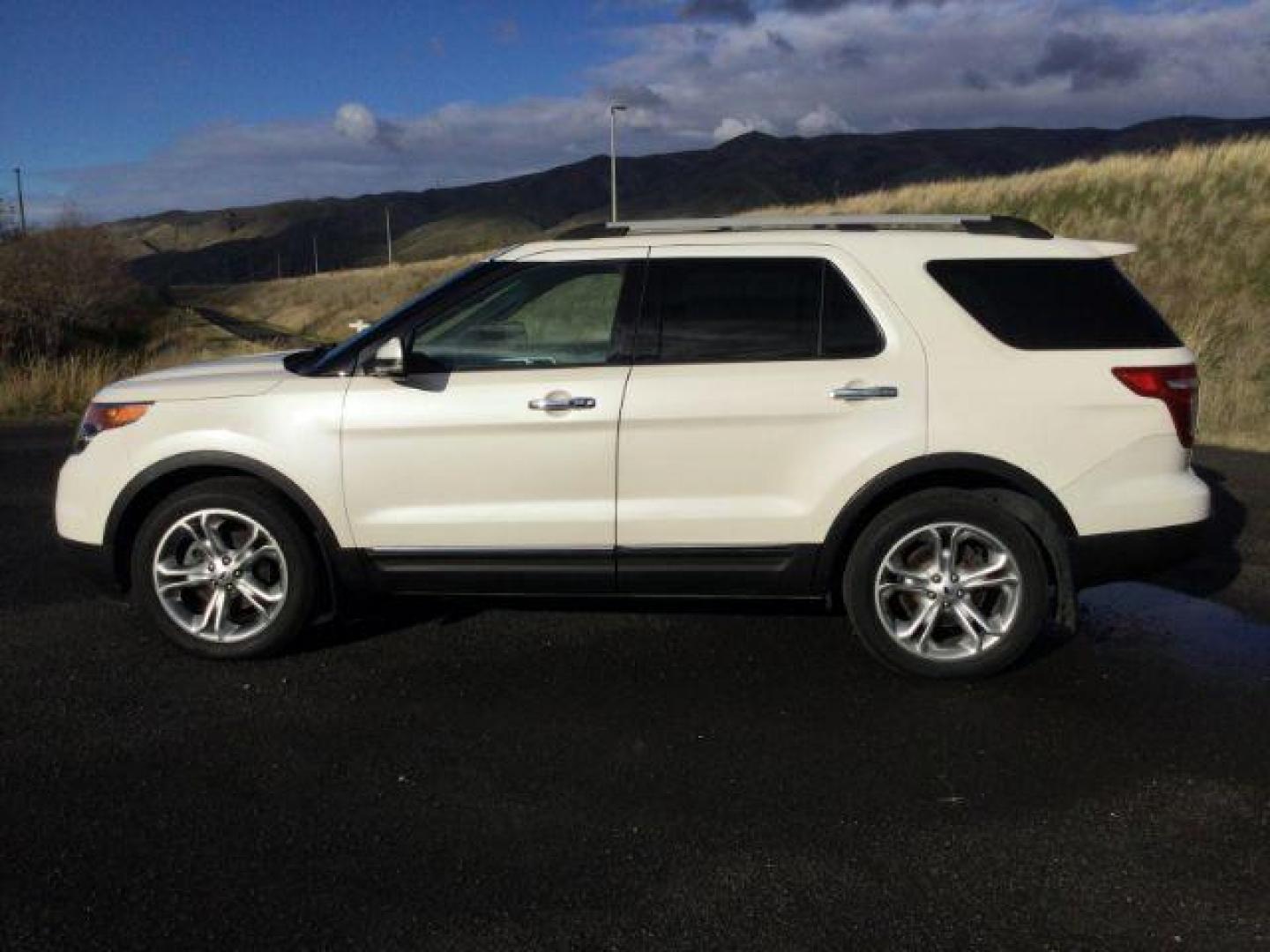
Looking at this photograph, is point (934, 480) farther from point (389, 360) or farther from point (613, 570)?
point (389, 360)

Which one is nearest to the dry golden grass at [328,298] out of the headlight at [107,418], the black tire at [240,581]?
the headlight at [107,418]

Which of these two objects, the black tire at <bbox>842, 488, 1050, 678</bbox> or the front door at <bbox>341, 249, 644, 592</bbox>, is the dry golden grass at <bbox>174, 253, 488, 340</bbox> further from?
the black tire at <bbox>842, 488, 1050, 678</bbox>

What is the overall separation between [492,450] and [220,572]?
4.32 ft

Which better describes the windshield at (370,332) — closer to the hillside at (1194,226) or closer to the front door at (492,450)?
the front door at (492,450)

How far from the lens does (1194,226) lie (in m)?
22.7

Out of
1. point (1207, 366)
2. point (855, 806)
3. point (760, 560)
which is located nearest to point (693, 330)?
point (760, 560)

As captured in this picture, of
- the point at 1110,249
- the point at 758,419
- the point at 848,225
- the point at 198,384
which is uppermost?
the point at 848,225

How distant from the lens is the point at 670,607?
18.5 feet

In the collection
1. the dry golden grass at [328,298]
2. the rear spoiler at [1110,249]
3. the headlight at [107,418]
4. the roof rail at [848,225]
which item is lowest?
the headlight at [107,418]

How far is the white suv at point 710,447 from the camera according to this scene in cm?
455

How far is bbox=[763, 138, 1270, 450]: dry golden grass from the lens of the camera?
13.0 metres

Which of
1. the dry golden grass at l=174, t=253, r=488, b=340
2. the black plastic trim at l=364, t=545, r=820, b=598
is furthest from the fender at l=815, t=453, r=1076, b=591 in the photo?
the dry golden grass at l=174, t=253, r=488, b=340

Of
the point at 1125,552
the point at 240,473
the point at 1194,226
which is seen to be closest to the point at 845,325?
the point at 1125,552

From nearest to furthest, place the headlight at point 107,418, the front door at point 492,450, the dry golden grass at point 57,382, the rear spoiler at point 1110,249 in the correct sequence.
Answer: the front door at point 492,450 < the rear spoiler at point 1110,249 < the headlight at point 107,418 < the dry golden grass at point 57,382
